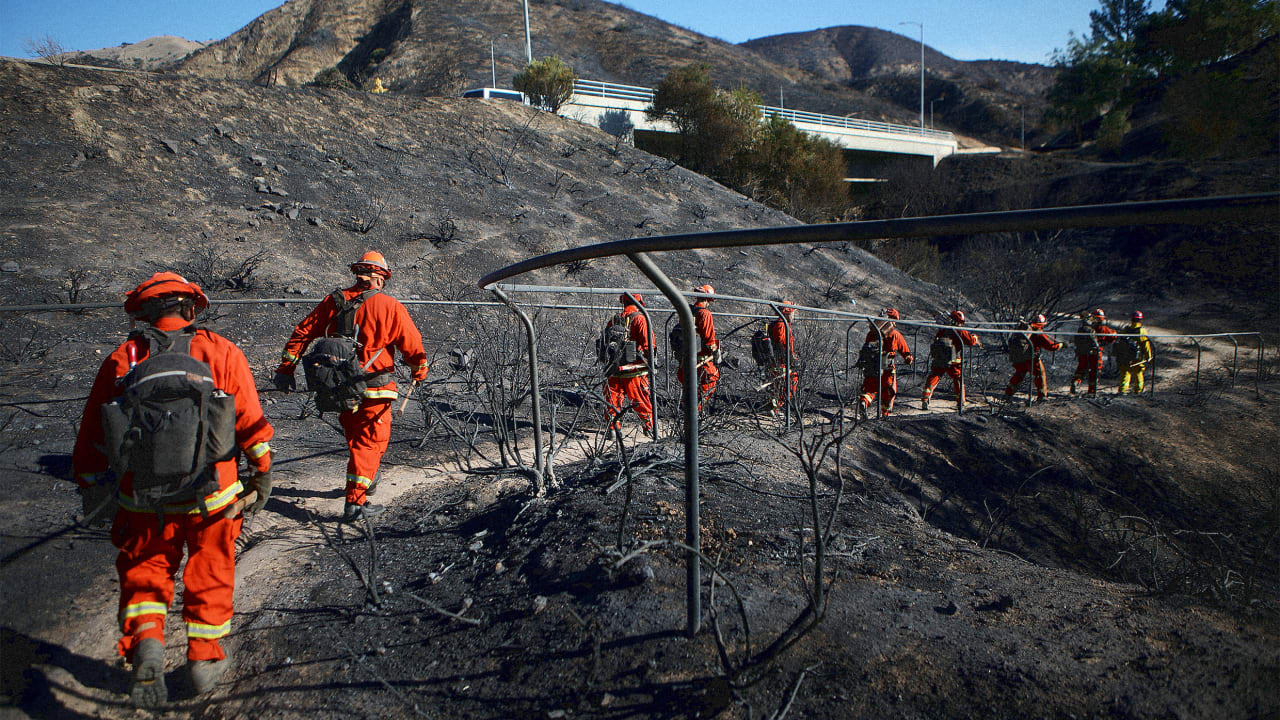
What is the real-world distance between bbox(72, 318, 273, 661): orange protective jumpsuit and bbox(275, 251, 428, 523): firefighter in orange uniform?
1.53 meters

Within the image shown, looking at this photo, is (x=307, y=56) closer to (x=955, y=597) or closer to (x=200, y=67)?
(x=200, y=67)

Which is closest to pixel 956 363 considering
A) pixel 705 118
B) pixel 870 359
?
pixel 870 359

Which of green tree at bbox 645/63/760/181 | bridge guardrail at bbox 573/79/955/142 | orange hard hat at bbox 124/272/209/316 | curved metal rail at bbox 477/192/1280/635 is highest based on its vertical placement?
bridge guardrail at bbox 573/79/955/142

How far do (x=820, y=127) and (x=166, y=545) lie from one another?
117 ft

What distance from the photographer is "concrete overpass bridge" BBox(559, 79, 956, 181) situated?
2677cm

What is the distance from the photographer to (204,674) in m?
2.61

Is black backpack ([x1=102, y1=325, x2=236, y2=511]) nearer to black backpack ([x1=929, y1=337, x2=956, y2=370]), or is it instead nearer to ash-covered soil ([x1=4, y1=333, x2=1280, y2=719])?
ash-covered soil ([x1=4, y1=333, x2=1280, y2=719])

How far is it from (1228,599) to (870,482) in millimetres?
2801

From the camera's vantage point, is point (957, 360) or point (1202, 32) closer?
point (957, 360)

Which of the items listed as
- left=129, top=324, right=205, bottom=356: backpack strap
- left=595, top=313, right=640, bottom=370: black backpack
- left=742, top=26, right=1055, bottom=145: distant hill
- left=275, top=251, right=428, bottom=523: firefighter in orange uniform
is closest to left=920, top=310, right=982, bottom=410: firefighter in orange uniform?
Answer: left=595, top=313, right=640, bottom=370: black backpack

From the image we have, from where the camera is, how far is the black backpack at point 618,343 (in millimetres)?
6348

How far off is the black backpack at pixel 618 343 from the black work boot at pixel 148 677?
415 centimetres

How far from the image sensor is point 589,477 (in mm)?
4184

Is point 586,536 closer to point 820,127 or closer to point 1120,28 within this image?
point 820,127
